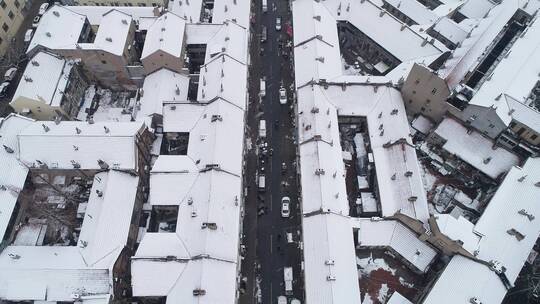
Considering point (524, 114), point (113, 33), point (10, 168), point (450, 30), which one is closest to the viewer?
point (10, 168)

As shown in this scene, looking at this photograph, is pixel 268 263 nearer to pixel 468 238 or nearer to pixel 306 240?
pixel 306 240

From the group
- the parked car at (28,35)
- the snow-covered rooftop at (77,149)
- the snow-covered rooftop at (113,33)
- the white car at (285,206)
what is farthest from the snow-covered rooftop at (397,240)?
the parked car at (28,35)

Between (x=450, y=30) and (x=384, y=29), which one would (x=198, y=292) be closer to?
(x=384, y=29)

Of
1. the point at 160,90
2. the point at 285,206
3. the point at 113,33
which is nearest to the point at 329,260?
the point at 285,206

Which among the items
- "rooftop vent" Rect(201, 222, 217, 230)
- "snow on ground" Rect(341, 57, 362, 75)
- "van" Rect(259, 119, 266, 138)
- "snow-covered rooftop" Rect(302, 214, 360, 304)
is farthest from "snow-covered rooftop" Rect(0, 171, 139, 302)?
"snow on ground" Rect(341, 57, 362, 75)

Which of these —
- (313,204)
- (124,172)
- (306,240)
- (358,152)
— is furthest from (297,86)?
(124,172)

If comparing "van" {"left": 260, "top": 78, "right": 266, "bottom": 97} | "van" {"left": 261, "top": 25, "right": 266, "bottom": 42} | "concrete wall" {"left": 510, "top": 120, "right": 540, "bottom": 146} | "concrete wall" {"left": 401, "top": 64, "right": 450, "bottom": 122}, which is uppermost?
"van" {"left": 261, "top": 25, "right": 266, "bottom": 42}

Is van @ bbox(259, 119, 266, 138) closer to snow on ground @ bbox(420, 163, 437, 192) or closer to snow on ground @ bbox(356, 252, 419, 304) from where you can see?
snow on ground @ bbox(356, 252, 419, 304)
